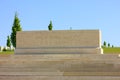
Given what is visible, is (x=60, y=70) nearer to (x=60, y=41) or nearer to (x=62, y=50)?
(x=62, y=50)

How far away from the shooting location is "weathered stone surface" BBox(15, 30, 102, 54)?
21.3m

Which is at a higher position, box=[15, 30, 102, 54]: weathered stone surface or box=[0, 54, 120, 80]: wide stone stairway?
box=[15, 30, 102, 54]: weathered stone surface

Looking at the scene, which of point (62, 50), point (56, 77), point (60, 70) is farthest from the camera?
point (62, 50)

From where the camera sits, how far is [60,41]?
21.8 metres

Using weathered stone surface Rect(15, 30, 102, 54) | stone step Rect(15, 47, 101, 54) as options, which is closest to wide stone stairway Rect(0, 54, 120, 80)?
stone step Rect(15, 47, 101, 54)

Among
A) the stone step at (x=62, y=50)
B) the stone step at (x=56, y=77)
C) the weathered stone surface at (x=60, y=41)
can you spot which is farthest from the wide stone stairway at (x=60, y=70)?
the weathered stone surface at (x=60, y=41)

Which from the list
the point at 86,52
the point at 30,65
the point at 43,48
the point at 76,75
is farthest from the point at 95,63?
the point at 43,48

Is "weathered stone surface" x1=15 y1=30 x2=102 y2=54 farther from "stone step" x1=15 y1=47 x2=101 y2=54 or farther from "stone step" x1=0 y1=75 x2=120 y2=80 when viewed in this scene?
"stone step" x1=0 y1=75 x2=120 y2=80

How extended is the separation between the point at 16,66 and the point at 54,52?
337 inches

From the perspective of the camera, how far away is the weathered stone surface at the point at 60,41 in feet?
69.9

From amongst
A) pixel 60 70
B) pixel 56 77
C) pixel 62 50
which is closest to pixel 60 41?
pixel 62 50

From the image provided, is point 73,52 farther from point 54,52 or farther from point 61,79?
point 61,79

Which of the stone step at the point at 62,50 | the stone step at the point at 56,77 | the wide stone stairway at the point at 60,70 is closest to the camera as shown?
the stone step at the point at 56,77

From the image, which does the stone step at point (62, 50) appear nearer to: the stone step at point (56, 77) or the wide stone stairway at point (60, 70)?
the wide stone stairway at point (60, 70)
